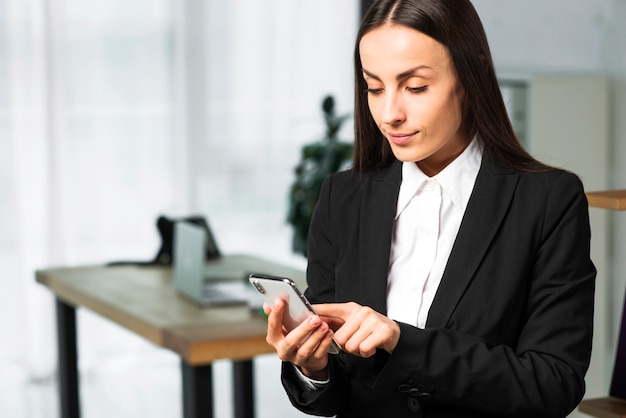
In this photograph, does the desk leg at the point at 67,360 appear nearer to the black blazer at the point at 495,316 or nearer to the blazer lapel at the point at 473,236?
the black blazer at the point at 495,316

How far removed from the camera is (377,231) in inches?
56.1

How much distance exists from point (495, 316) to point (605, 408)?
1.91ft

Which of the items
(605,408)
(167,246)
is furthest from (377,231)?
(167,246)

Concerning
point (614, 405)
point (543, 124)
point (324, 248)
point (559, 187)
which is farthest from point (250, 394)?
point (559, 187)

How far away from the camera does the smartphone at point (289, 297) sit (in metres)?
1.26

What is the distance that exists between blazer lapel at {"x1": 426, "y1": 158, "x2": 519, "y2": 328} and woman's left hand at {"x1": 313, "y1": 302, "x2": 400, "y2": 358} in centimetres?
10

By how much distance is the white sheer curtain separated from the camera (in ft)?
16.4

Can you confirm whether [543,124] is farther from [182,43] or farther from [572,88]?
[182,43]

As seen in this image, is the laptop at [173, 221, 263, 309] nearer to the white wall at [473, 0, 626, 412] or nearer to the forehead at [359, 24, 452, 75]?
the white wall at [473, 0, 626, 412]

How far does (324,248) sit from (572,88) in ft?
5.45

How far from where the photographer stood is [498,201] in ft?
4.48

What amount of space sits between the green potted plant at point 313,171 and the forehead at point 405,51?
140 inches

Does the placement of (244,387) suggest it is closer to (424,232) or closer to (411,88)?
(424,232)

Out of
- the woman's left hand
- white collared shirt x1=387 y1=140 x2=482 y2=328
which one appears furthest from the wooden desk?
the woman's left hand
